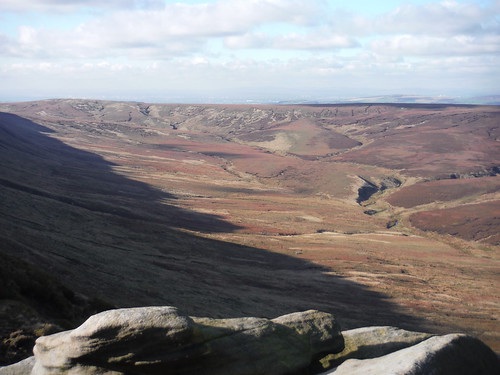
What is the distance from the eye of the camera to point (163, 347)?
12656 mm

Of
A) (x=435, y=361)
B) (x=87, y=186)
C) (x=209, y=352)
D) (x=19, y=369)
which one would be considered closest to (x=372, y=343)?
(x=435, y=361)

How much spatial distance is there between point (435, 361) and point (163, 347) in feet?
23.3

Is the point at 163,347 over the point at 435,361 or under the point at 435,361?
over

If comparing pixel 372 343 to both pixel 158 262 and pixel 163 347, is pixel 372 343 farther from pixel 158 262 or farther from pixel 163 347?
pixel 158 262

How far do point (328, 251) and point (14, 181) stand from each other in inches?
1721

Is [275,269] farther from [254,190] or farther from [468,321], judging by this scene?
[254,190]

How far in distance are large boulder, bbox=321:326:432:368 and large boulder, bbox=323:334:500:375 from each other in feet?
2.55

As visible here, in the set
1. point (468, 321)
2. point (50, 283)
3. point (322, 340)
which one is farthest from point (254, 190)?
point (322, 340)

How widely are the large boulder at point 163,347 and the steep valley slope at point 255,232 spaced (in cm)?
822

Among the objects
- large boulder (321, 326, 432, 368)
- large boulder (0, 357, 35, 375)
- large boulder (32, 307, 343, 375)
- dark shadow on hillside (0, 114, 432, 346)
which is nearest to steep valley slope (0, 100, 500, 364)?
dark shadow on hillside (0, 114, 432, 346)

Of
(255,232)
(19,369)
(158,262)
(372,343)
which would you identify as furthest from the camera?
(255,232)

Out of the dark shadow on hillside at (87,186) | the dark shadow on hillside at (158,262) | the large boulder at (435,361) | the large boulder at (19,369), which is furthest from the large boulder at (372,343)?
the dark shadow on hillside at (87,186)

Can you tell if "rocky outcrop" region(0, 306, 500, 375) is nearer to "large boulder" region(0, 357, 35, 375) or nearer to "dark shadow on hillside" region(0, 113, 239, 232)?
"large boulder" region(0, 357, 35, 375)

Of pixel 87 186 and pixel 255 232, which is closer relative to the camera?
pixel 255 232
